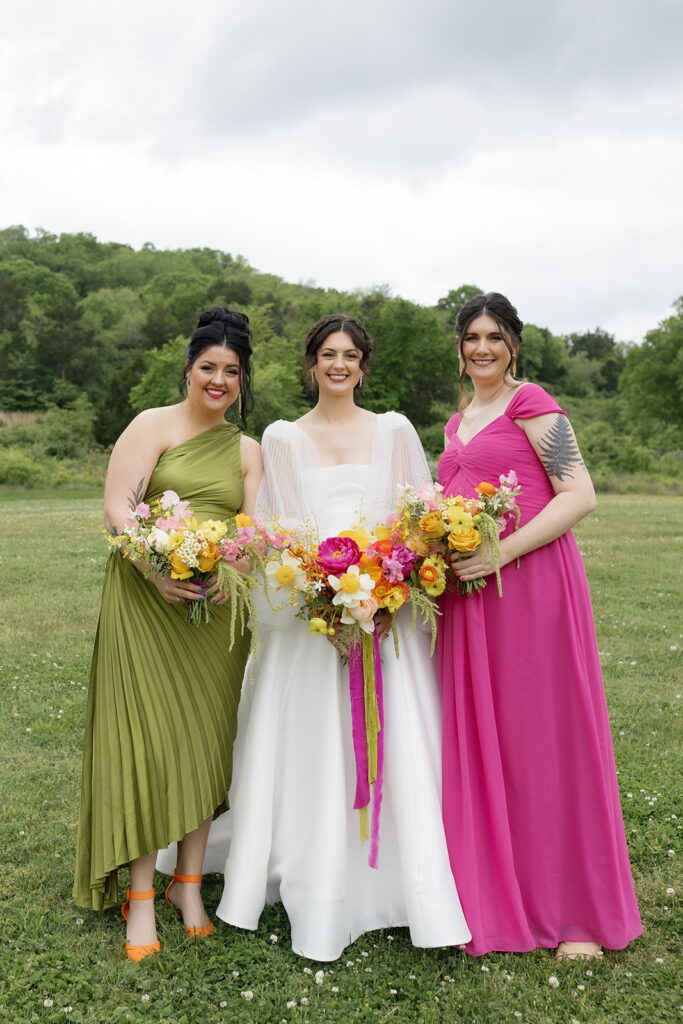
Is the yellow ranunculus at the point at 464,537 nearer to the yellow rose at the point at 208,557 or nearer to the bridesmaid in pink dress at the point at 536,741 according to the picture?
the bridesmaid in pink dress at the point at 536,741

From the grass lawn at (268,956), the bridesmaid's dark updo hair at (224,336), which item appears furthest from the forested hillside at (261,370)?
the bridesmaid's dark updo hair at (224,336)

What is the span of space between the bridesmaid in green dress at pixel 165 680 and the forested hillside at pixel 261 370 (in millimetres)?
32002

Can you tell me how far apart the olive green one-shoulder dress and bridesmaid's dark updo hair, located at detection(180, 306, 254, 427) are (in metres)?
0.39

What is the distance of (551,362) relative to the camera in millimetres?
74375

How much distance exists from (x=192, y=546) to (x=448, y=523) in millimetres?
1164

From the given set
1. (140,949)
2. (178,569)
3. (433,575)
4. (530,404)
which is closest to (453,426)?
(530,404)

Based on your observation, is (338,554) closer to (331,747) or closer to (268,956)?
(331,747)

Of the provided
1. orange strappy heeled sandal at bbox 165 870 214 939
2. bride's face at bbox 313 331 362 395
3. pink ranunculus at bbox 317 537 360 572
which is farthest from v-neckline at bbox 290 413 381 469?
orange strappy heeled sandal at bbox 165 870 214 939

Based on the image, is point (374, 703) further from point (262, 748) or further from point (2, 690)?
point (2, 690)

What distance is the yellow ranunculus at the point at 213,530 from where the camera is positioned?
3773 mm

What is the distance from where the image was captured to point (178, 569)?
3.80m

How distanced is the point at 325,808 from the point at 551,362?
243 ft

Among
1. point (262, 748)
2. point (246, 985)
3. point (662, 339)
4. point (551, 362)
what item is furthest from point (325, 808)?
point (551, 362)

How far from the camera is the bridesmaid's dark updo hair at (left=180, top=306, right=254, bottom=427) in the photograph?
433cm
